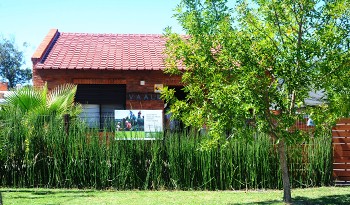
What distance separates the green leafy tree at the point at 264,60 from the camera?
739 centimetres

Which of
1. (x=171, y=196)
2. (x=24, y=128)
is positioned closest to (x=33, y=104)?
(x=24, y=128)

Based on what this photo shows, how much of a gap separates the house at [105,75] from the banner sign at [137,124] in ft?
15.6

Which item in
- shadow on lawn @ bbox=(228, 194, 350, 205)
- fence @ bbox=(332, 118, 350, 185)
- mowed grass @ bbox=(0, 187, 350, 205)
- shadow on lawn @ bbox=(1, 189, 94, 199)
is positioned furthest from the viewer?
fence @ bbox=(332, 118, 350, 185)

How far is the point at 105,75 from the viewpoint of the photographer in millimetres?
16203

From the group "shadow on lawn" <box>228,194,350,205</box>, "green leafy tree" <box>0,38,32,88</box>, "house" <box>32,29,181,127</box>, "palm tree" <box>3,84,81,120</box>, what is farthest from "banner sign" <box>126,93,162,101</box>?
"green leafy tree" <box>0,38,32,88</box>

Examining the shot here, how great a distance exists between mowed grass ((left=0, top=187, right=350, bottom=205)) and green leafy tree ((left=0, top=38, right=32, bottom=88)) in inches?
1321

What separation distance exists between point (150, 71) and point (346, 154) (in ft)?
23.6

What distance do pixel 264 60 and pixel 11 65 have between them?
38.0 meters

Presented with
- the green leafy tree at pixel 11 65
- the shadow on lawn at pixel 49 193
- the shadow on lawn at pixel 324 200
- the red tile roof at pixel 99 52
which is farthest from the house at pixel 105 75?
the green leafy tree at pixel 11 65

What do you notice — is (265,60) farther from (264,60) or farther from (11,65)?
(11,65)

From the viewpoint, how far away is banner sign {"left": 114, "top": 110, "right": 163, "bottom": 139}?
34.2 feet

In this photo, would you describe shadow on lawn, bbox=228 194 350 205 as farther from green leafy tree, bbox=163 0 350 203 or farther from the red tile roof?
the red tile roof

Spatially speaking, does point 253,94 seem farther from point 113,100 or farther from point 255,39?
point 113,100

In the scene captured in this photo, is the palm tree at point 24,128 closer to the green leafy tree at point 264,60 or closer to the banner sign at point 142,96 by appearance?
the green leafy tree at point 264,60
